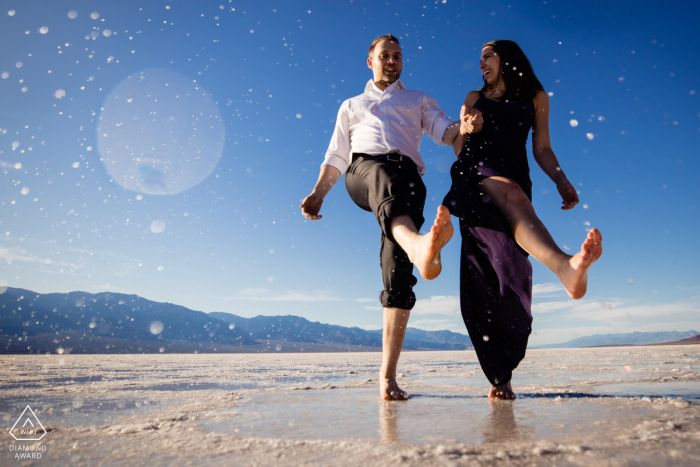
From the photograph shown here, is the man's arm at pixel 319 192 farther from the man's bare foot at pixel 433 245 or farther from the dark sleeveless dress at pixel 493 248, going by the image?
the man's bare foot at pixel 433 245

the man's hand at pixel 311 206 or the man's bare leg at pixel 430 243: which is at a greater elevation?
the man's hand at pixel 311 206

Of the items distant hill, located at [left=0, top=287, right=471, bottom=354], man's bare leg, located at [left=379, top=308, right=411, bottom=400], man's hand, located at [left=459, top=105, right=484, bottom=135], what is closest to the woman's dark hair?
man's hand, located at [left=459, top=105, right=484, bottom=135]

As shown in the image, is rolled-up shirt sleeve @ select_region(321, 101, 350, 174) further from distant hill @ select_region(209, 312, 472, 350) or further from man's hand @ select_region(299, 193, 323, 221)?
distant hill @ select_region(209, 312, 472, 350)

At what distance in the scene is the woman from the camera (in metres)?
1.51

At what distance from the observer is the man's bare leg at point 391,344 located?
1604 millimetres

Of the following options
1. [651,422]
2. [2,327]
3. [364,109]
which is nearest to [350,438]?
[651,422]

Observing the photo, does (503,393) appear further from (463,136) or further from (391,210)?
(463,136)

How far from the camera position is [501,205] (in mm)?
1556

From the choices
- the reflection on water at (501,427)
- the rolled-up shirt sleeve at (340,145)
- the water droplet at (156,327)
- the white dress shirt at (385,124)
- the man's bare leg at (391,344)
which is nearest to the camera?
the reflection on water at (501,427)

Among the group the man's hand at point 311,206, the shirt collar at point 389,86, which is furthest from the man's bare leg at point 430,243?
the shirt collar at point 389,86

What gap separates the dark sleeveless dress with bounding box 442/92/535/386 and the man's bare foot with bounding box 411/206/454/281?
0.51 meters

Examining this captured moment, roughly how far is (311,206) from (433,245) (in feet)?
2.79

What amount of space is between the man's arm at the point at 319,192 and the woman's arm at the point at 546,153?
1.04 metres

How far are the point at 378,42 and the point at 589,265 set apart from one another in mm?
1682
